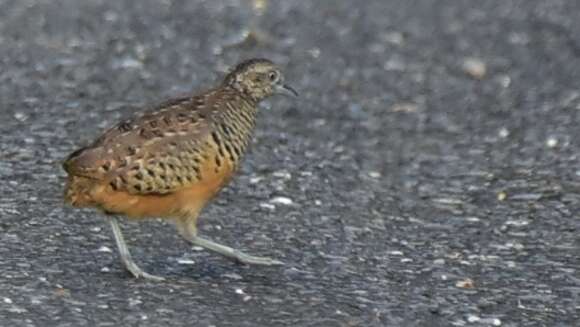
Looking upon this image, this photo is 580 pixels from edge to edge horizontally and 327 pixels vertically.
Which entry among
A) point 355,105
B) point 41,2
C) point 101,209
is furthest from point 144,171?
point 41,2

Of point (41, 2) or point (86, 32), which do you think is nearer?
point (86, 32)

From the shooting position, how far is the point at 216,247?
7.76 meters

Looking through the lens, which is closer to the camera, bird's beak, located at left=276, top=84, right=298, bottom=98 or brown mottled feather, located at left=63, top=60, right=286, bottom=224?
brown mottled feather, located at left=63, top=60, right=286, bottom=224

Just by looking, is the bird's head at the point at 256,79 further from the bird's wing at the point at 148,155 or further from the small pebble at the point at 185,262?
the small pebble at the point at 185,262

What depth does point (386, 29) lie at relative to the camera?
14438 mm

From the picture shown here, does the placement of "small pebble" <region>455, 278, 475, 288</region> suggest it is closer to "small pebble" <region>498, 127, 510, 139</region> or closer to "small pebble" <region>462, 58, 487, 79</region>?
"small pebble" <region>498, 127, 510, 139</region>

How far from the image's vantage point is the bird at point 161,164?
7234 millimetres

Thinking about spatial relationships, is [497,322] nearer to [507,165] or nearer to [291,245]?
[291,245]

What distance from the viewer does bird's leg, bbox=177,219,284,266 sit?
7.65 meters

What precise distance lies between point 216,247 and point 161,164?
0.65 meters

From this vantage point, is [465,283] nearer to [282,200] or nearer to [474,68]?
[282,200]

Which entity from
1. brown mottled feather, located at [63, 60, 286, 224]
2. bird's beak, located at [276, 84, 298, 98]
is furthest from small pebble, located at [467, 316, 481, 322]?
bird's beak, located at [276, 84, 298, 98]

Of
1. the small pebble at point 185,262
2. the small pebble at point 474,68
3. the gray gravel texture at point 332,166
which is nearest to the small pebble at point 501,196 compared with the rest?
the gray gravel texture at point 332,166

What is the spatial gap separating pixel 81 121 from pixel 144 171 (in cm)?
371
